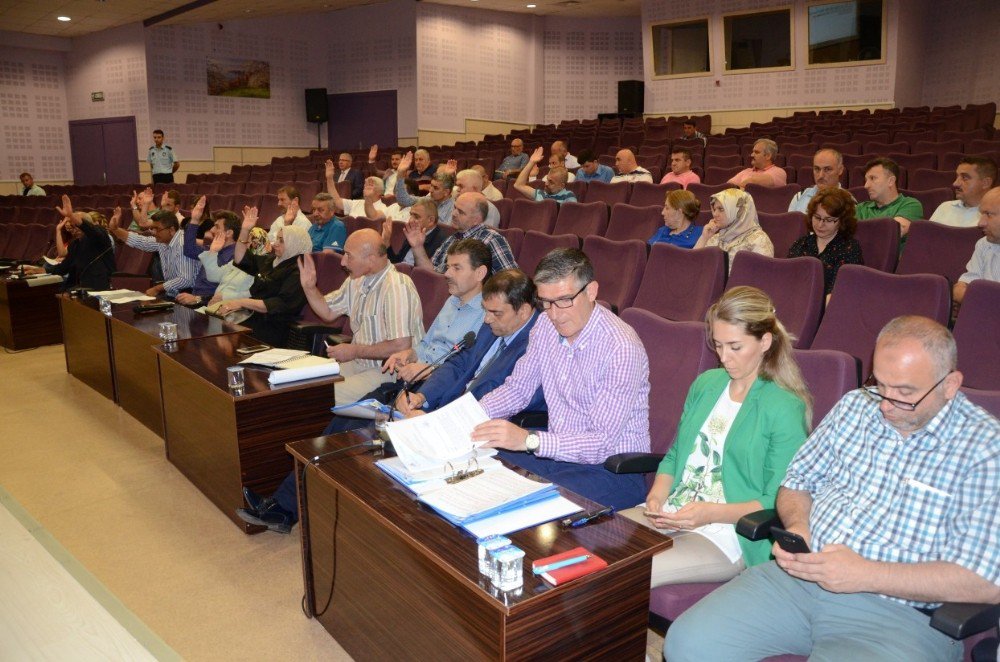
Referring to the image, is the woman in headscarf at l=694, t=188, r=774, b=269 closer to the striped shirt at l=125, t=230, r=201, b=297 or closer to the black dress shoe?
the black dress shoe

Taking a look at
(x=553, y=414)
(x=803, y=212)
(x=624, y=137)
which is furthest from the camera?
(x=624, y=137)

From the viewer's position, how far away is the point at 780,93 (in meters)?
13.7

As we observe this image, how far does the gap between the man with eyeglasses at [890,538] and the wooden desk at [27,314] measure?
6.52m

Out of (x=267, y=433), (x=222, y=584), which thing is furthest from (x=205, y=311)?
(x=222, y=584)

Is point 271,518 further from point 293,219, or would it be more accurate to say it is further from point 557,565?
point 293,219

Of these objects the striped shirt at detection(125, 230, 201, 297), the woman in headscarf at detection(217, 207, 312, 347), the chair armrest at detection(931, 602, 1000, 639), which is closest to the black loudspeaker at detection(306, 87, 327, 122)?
the striped shirt at detection(125, 230, 201, 297)

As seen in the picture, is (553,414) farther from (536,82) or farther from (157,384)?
(536,82)

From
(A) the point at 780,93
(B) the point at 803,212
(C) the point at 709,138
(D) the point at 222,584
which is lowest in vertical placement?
(D) the point at 222,584

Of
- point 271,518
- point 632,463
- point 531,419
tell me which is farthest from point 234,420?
point 632,463

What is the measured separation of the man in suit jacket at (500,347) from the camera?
2805mm

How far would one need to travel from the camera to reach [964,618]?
4.63 feet

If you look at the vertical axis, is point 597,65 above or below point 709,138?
above

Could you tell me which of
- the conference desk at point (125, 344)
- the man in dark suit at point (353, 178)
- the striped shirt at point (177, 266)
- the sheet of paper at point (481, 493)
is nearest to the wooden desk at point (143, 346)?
the conference desk at point (125, 344)

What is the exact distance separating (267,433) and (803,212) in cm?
379
